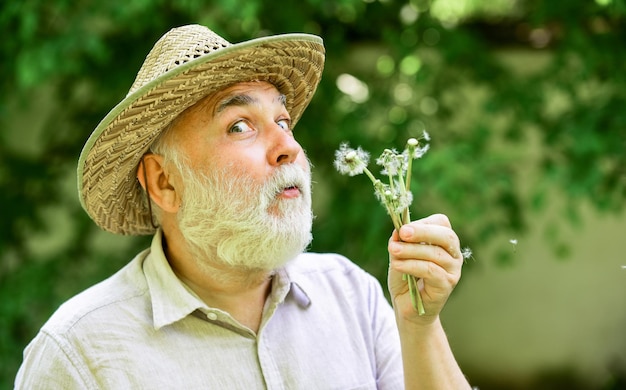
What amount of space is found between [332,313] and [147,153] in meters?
0.66

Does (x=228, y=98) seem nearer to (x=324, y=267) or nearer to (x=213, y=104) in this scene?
(x=213, y=104)

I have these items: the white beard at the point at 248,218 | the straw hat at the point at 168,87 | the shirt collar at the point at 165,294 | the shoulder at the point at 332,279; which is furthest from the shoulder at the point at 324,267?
the straw hat at the point at 168,87

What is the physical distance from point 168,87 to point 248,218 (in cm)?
37

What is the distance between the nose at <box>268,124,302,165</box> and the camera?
6.04 ft

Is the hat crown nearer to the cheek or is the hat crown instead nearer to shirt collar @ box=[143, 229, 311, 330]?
the cheek

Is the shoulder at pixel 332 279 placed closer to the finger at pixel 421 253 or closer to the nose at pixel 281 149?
the nose at pixel 281 149

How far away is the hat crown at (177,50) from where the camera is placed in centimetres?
182

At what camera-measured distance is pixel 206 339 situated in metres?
1.83

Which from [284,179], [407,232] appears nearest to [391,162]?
[407,232]

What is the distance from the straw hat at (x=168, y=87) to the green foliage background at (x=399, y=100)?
1673 mm

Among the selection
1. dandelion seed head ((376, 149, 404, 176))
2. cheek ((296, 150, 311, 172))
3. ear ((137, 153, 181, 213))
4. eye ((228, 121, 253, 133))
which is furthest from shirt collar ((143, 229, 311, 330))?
dandelion seed head ((376, 149, 404, 176))

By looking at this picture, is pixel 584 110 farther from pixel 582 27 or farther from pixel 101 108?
pixel 101 108

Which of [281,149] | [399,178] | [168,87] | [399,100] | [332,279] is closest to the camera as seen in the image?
[399,178]

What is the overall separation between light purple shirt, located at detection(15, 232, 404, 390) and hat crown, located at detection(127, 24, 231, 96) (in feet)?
1.46
